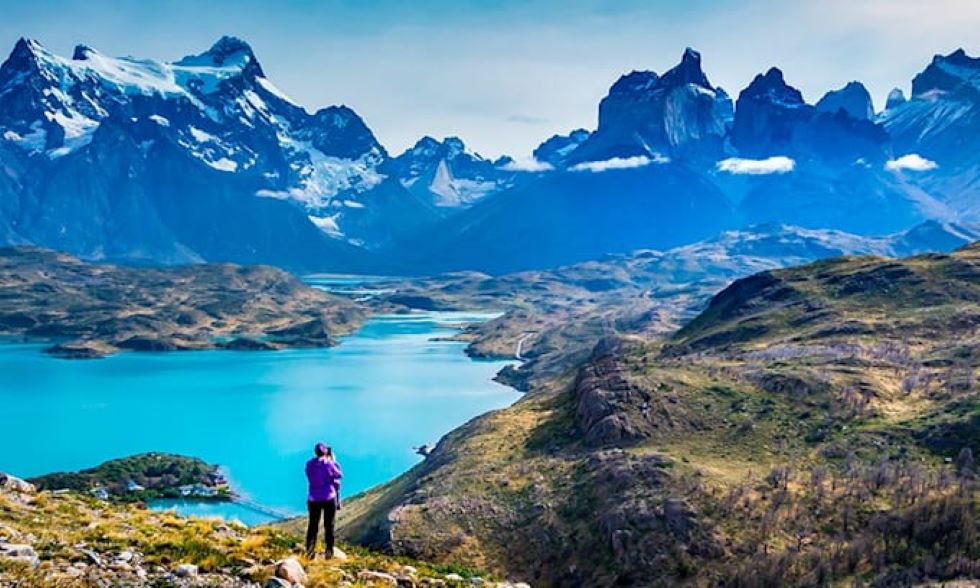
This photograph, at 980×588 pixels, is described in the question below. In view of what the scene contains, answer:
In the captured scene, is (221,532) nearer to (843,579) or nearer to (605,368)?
(843,579)

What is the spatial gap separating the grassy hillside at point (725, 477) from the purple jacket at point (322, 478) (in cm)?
3417

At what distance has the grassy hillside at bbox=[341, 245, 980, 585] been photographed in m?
58.5

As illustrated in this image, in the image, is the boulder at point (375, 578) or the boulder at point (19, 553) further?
the boulder at point (375, 578)

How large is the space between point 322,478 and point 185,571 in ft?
21.0

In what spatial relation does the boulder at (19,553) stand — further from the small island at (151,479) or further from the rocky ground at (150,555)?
the small island at (151,479)

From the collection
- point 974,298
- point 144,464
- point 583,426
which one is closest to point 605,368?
point 583,426

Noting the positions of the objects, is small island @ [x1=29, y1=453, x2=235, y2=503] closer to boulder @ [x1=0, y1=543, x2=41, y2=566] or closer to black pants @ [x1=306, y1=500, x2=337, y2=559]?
black pants @ [x1=306, y1=500, x2=337, y2=559]

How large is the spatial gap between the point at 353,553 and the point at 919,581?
34674 mm

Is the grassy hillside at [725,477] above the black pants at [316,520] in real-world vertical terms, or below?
below

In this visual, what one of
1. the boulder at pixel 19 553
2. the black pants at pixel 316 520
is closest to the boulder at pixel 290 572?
the black pants at pixel 316 520

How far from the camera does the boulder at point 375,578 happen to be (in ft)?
96.1

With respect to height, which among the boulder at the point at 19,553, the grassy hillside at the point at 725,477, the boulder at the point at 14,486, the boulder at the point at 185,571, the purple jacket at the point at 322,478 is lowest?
the grassy hillside at the point at 725,477

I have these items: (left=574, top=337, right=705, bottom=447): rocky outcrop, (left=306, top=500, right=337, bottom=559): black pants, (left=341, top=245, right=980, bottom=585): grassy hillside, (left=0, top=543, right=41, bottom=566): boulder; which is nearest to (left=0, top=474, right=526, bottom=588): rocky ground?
(left=0, top=543, right=41, bottom=566): boulder

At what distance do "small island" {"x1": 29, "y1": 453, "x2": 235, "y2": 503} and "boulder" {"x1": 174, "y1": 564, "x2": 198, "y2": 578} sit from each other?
12171cm
